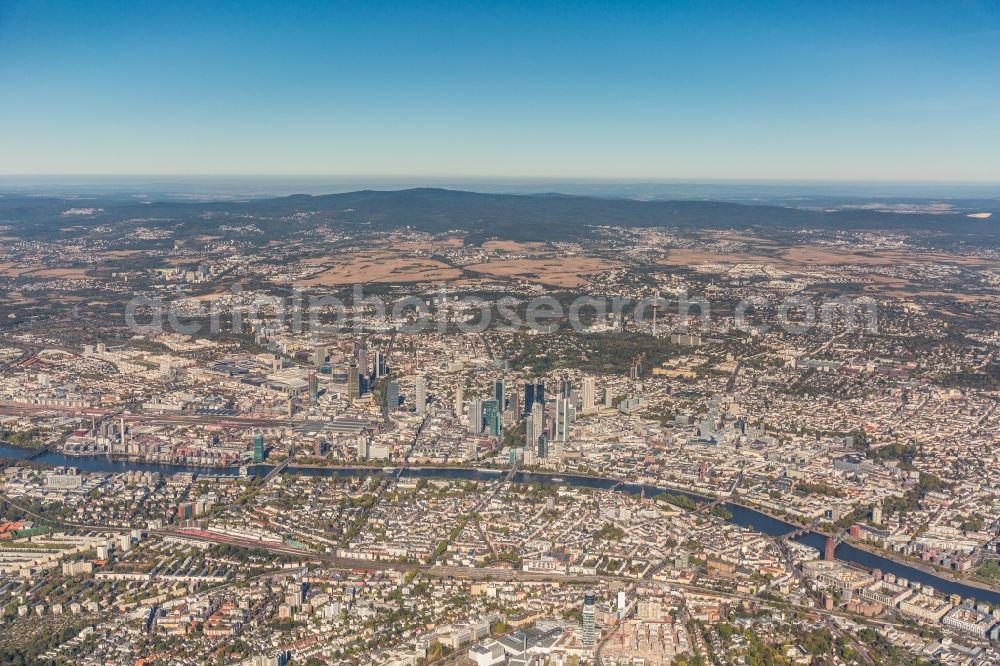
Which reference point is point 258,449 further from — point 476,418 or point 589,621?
point 589,621

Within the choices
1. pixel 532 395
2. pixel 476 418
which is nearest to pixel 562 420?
pixel 476 418

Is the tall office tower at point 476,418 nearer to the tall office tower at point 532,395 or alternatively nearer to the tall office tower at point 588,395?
the tall office tower at point 532,395

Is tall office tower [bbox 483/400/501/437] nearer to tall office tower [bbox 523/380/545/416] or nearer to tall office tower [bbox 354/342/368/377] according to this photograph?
tall office tower [bbox 523/380/545/416]

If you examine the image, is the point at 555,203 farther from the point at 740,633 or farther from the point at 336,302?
the point at 740,633

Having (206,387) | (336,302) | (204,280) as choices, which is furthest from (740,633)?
(204,280)

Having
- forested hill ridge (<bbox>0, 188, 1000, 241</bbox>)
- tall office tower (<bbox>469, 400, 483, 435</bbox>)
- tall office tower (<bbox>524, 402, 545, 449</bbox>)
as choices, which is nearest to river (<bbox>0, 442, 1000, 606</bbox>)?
tall office tower (<bbox>524, 402, 545, 449</bbox>)
